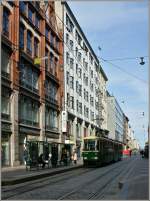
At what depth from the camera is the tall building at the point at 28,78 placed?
140ft

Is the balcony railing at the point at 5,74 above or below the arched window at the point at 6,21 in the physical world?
below

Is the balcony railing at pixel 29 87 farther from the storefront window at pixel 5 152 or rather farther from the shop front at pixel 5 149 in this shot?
the storefront window at pixel 5 152

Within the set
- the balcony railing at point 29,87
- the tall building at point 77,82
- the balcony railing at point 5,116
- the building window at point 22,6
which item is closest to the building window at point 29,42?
the building window at point 22,6

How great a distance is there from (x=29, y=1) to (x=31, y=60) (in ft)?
19.9

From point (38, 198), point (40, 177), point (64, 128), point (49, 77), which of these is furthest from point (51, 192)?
point (64, 128)

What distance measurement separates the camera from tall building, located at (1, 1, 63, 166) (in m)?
42.8

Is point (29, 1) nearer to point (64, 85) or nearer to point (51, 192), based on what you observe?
point (64, 85)

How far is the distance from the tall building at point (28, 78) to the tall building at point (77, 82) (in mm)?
3517

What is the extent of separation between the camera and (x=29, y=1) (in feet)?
165

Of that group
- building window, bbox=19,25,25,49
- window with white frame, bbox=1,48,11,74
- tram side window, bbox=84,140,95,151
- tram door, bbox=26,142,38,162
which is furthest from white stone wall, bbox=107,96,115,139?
tram door, bbox=26,142,38,162

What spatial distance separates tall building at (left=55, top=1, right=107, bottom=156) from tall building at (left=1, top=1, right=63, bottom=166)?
352 centimetres

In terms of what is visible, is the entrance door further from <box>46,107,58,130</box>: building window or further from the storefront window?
<box>46,107,58,130</box>: building window

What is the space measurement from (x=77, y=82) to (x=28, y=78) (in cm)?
2858

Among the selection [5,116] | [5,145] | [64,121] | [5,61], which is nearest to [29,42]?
[5,61]
